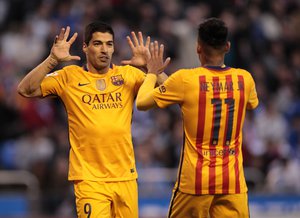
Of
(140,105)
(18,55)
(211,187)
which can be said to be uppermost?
(18,55)

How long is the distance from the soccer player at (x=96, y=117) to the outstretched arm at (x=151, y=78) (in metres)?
0.20

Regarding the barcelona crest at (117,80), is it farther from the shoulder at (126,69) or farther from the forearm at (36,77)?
the forearm at (36,77)

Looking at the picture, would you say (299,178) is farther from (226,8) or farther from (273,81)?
(226,8)

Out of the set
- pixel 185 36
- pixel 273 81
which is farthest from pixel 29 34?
pixel 273 81

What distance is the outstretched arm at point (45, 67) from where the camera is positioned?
9984 millimetres

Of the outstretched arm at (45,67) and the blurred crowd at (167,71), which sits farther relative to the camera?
the blurred crowd at (167,71)

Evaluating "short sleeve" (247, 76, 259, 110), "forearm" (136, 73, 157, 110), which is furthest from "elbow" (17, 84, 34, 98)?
"short sleeve" (247, 76, 259, 110)

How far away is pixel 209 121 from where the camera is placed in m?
9.50

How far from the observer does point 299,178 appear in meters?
16.9

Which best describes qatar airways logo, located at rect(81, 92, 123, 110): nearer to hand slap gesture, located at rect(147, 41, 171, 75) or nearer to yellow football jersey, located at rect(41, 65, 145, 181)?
yellow football jersey, located at rect(41, 65, 145, 181)

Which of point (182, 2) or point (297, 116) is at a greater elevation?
point (182, 2)

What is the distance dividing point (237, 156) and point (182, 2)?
1128 centimetres

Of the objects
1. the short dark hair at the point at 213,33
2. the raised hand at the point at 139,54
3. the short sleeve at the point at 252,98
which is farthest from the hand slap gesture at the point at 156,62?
the short sleeve at the point at 252,98

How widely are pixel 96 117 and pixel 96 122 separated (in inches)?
2.1
